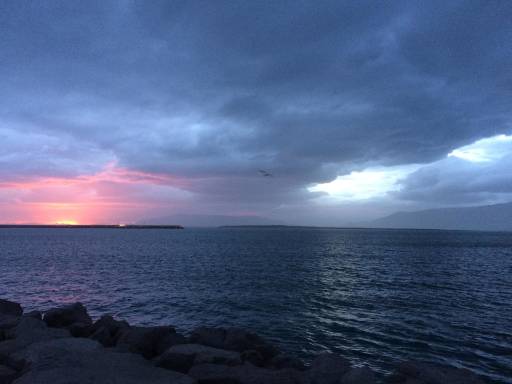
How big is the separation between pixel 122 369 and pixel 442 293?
36.5m

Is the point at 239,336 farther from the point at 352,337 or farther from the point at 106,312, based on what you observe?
the point at 106,312

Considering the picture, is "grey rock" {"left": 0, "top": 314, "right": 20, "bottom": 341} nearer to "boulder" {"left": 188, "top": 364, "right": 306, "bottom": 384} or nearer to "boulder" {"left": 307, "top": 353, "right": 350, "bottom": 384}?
"boulder" {"left": 188, "top": 364, "right": 306, "bottom": 384}

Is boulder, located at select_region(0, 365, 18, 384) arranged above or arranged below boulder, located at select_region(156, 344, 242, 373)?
above

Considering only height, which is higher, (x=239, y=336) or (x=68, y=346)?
(x=68, y=346)

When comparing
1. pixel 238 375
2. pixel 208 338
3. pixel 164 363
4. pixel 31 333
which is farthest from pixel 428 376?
pixel 31 333

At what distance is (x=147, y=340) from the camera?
54.2 ft

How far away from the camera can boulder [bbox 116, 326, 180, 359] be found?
16078 mm

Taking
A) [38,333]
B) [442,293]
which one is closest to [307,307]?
[442,293]

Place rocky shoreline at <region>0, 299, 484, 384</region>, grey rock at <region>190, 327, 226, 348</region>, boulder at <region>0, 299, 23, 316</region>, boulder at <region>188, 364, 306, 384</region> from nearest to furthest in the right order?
1. rocky shoreline at <region>0, 299, 484, 384</region>
2. boulder at <region>188, 364, 306, 384</region>
3. grey rock at <region>190, 327, 226, 348</region>
4. boulder at <region>0, 299, 23, 316</region>

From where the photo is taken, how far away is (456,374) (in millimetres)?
12945

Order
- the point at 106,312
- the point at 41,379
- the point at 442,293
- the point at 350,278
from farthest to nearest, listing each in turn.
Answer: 1. the point at 350,278
2. the point at 442,293
3. the point at 106,312
4. the point at 41,379

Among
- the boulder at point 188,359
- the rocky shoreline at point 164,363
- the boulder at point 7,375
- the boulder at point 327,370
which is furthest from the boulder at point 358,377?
the boulder at point 7,375

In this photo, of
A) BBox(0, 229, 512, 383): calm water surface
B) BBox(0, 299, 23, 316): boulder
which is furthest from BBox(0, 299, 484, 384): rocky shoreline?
BBox(0, 299, 23, 316): boulder

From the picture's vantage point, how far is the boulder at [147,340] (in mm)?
16078
